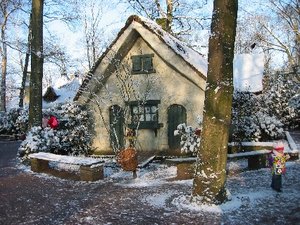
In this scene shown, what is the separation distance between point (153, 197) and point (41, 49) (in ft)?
28.6

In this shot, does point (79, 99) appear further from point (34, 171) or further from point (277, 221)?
point (277, 221)

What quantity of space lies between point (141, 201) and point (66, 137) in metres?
7.64

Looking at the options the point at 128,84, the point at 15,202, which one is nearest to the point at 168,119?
the point at 128,84

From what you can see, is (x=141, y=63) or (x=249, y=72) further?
(x=249, y=72)

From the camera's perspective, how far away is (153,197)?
7.99m

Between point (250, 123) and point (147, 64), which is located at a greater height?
point (147, 64)

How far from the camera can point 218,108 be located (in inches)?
281

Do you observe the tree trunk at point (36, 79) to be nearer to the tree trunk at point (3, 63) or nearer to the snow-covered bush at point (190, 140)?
the snow-covered bush at point (190, 140)

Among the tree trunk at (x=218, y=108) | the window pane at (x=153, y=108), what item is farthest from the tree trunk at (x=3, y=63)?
the tree trunk at (x=218, y=108)

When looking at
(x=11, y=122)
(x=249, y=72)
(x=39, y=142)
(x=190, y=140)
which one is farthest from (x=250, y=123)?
(x=11, y=122)

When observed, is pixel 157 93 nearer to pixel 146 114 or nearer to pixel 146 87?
pixel 146 87

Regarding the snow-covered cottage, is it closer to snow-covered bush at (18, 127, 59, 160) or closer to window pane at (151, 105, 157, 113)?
window pane at (151, 105, 157, 113)

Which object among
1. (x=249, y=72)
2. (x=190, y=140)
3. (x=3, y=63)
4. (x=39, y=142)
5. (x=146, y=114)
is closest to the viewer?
(x=190, y=140)

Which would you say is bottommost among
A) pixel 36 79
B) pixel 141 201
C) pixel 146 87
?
pixel 141 201
